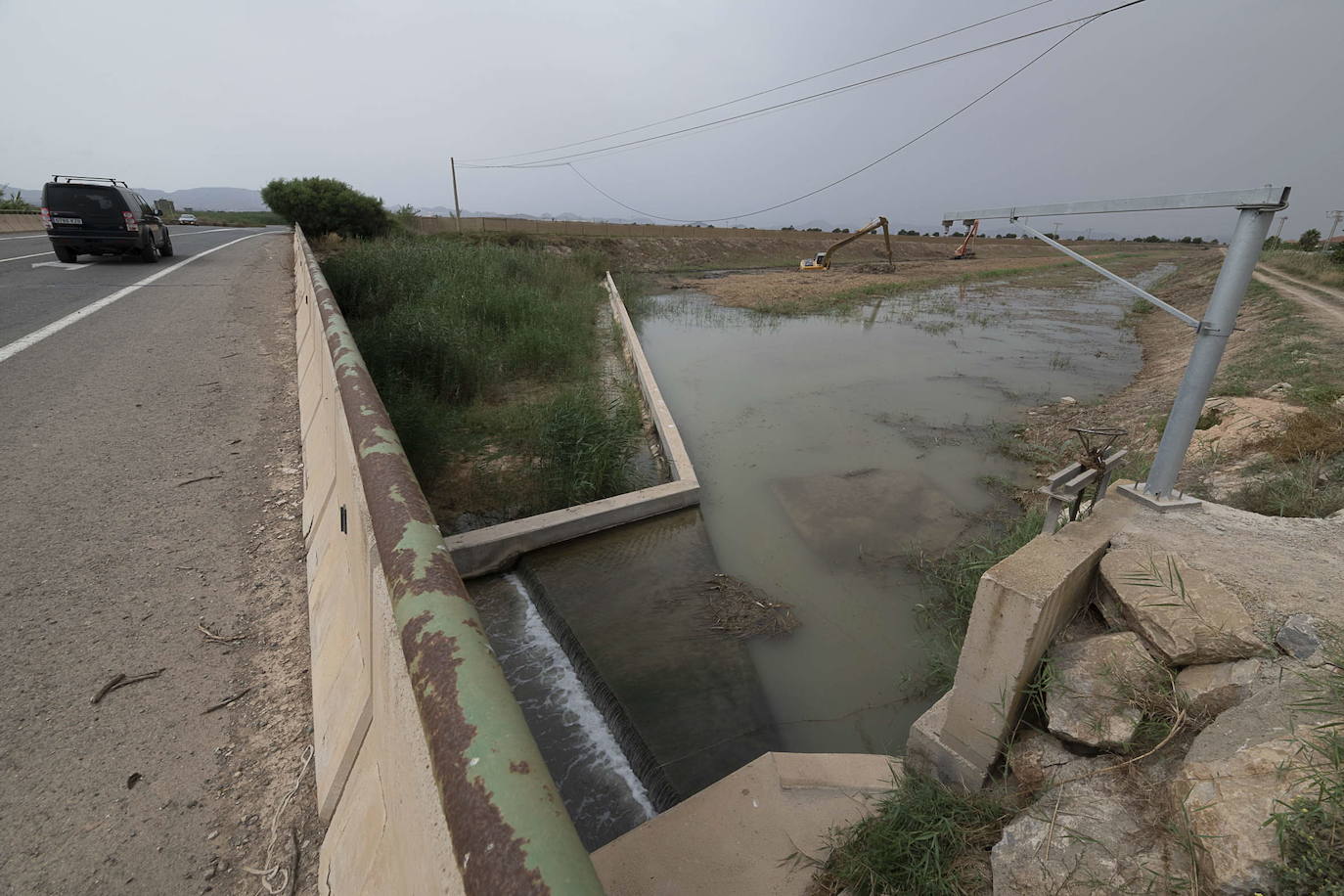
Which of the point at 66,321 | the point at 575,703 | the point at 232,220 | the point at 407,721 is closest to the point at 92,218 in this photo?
the point at 66,321

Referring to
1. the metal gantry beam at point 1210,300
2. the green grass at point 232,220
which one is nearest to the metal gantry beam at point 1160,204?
the metal gantry beam at point 1210,300

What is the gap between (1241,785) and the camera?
1791 mm

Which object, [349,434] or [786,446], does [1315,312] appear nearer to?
[786,446]

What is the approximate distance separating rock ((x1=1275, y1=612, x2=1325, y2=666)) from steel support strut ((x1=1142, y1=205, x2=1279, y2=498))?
976 millimetres

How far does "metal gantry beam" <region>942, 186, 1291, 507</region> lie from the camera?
269 centimetres

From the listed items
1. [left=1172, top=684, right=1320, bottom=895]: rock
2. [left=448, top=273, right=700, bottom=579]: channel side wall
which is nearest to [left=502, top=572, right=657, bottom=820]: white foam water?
[left=448, top=273, right=700, bottom=579]: channel side wall

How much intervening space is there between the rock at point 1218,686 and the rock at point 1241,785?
0.09 meters

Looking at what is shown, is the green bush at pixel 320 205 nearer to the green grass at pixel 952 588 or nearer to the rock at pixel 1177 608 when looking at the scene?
the green grass at pixel 952 588

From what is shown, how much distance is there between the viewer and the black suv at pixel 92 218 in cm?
1060

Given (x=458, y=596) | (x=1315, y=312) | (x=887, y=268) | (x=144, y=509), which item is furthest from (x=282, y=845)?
(x=887, y=268)

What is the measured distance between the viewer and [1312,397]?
661cm

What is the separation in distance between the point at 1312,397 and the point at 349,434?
9.46 m

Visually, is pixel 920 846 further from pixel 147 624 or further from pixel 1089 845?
pixel 147 624

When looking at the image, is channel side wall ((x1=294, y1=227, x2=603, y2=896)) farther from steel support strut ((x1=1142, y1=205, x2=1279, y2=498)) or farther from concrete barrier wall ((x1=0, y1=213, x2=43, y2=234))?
concrete barrier wall ((x1=0, y1=213, x2=43, y2=234))
